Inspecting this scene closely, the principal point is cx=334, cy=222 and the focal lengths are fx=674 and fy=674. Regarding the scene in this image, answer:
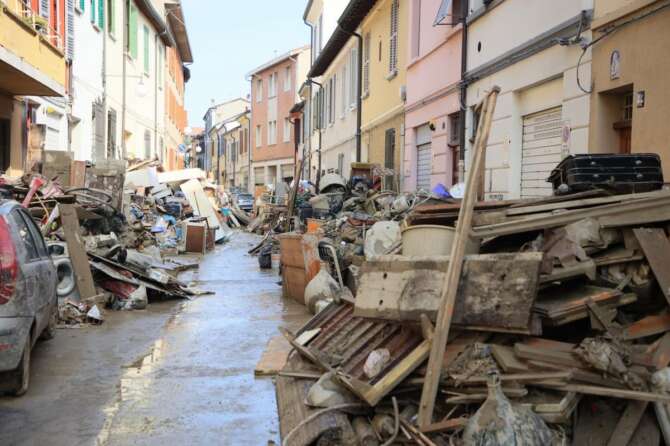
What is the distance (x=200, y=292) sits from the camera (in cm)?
1138

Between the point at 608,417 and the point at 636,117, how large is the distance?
373cm

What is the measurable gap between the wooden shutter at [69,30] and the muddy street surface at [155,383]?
8671 millimetres

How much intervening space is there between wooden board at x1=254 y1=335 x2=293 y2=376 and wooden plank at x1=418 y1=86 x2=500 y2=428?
2311 mm

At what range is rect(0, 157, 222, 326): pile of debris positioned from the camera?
9203 millimetres

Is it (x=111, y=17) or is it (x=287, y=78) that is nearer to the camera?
(x=111, y=17)

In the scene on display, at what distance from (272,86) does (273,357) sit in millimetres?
41962

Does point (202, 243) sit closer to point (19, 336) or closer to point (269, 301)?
point (269, 301)

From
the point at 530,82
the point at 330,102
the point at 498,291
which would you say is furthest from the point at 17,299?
the point at 330,102

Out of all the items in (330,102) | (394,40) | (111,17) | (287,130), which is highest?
(111,17)

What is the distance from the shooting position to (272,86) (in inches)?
1849

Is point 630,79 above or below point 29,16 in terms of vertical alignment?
below

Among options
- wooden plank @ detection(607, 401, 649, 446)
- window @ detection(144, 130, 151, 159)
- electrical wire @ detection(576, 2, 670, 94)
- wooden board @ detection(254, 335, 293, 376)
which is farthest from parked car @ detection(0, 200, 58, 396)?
window @ detection(144, 130, 151, 159)

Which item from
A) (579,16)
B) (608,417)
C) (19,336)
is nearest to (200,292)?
(19,336)

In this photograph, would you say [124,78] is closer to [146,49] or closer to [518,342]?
[146,49]
